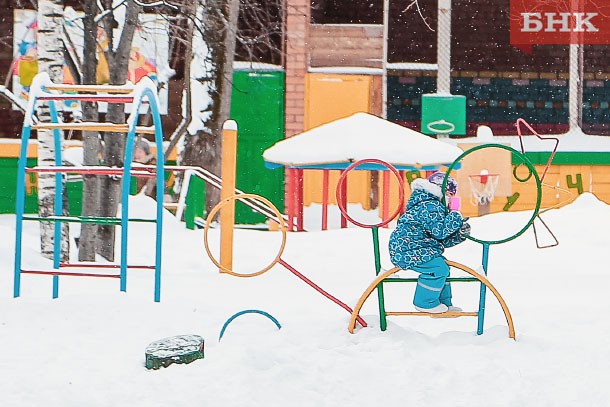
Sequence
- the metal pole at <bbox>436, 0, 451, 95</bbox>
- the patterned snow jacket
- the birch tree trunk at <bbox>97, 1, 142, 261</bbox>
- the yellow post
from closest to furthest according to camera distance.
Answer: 1. the patterned snow jacket
2. the yellow post
3. the birch tree trunk at <bbox>97, 1, 142, 261</bbox>
4. the metal pole at <bbox>436, 0, 451, 95</bbox>

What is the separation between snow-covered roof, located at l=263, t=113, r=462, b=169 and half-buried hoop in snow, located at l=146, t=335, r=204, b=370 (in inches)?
251

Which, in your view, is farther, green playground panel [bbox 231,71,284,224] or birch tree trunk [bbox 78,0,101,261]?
green playground panel [bbox 231,71,284,224]

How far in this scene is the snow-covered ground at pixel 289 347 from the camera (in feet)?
14.8

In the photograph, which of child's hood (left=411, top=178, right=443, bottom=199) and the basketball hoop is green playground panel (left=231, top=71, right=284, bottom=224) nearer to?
the basketball hoop

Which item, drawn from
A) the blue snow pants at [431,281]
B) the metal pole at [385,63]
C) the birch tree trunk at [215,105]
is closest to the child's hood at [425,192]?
the blue snow pants at [431,281]

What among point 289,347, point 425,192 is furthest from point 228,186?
point 289,347

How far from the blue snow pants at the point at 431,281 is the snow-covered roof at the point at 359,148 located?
225 inches

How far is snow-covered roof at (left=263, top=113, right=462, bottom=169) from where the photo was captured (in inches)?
447

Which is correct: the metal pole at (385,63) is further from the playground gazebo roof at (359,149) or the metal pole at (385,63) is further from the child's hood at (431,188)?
the child's hood at (431,188)

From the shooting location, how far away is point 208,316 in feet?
20.0

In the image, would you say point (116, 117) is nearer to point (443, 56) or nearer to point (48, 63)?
point (48, 63)

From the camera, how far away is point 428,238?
215 inches

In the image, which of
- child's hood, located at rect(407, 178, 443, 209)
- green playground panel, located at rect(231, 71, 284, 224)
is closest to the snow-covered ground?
child's hood, located at rect(407, 178, 443, 209)

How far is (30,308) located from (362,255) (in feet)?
15.1
